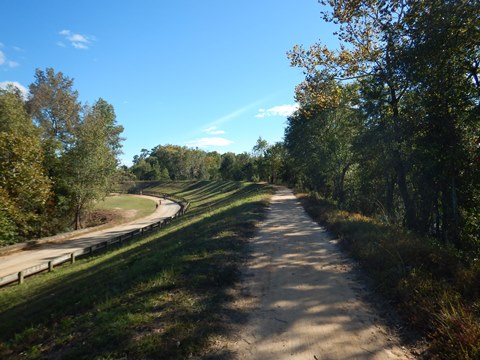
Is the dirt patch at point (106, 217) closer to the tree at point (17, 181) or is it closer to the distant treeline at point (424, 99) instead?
the tree at point (17, 181)

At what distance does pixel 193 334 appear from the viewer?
17.7ft

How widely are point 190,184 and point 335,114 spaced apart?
239ft

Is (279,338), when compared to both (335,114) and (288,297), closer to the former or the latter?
(288,297)

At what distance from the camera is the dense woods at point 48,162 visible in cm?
2445

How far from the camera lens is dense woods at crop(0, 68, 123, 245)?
2445cm

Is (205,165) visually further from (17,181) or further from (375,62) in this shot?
(375,62)

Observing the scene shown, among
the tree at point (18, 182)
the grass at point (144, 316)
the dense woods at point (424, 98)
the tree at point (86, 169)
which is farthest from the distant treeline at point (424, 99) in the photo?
the tree at point (86, 169)

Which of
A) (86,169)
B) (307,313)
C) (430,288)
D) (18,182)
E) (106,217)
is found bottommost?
(106,217)

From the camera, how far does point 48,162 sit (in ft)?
108

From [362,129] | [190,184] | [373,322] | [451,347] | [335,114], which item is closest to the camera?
[451,347]

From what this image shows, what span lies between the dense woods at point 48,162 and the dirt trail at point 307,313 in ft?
75.3

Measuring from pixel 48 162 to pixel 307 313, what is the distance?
34.9 m

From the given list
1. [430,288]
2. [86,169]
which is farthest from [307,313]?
[86,169]

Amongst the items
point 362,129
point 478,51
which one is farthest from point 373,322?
point 362,129
